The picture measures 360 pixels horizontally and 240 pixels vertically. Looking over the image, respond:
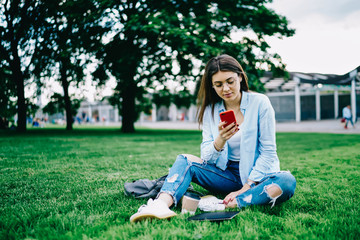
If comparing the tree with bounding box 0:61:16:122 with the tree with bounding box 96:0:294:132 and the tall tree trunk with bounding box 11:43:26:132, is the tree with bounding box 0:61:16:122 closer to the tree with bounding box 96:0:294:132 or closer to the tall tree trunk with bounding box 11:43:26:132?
the tall tree trunk with bounding box 11:43:26:132

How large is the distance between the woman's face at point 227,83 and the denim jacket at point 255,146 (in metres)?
0.25

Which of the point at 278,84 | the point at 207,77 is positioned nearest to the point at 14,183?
the point at 207,77

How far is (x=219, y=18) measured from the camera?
12.2m

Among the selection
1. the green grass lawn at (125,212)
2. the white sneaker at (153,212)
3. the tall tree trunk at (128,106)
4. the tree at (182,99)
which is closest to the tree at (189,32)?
Result: the tall tree trunk at (128,106)

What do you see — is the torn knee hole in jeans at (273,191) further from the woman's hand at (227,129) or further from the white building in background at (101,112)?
the white building in background at (101,112)

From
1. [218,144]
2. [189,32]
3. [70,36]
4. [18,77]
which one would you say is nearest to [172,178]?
[218,144]

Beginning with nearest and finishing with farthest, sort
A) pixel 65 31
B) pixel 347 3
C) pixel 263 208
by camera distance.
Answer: pixel 263 208 → pixel 347 3 → pixel 65 31

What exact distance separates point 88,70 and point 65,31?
281 cm

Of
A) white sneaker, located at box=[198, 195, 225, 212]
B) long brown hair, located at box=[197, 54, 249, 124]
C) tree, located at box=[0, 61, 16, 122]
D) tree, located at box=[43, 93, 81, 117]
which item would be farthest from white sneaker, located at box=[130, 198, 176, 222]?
tree, located at box=[43, 93, 81, 117]

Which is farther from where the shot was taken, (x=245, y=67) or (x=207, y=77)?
(x=245, y=67)

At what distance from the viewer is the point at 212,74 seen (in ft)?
9.12

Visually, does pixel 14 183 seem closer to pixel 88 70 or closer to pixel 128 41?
pixel 128 41

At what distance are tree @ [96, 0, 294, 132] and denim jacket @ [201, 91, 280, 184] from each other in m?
8.68

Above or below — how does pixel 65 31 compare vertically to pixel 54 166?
above
